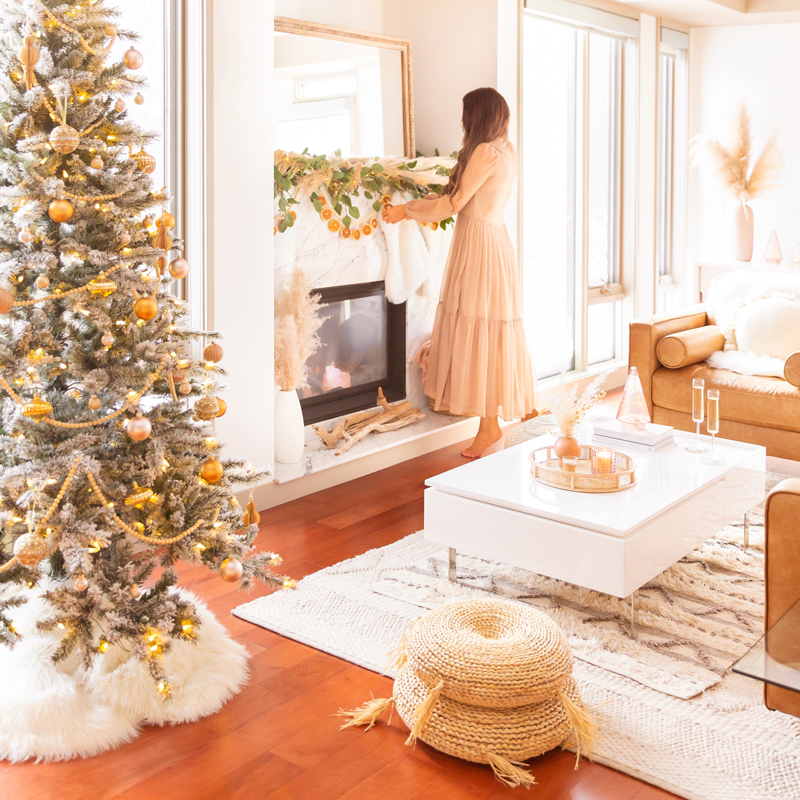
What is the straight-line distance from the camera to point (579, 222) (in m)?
5.65

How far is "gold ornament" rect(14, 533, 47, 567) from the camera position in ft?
6.51

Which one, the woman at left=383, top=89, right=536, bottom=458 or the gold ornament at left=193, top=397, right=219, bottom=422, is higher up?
the woman at left=383, top=89, right=536, bottom=458

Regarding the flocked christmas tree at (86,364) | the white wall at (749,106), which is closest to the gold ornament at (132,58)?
the flocked christmas tree at (86,364)

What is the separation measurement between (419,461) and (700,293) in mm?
2620

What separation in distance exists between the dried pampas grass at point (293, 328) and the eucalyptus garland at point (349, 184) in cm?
25

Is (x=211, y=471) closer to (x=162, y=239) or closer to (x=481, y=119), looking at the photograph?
(x=162, y=239)

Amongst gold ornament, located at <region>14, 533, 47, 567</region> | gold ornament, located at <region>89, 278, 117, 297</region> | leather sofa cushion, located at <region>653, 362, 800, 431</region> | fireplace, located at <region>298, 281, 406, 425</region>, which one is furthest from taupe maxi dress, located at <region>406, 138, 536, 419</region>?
gold ornament, located at <region>14, 533, 47, 567</region>

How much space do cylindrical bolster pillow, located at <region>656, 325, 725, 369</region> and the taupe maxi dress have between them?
0.71m

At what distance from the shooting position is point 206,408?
91.3 inches

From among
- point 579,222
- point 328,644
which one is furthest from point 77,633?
point 579,222

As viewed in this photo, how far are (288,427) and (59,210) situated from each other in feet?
6.07

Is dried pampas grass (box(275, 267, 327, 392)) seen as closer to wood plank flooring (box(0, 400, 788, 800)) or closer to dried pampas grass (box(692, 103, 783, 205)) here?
wood plank flooring (box(0, 400, 788, 800))

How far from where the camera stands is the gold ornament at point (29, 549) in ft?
6.51

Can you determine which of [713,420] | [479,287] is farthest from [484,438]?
[713,420]
